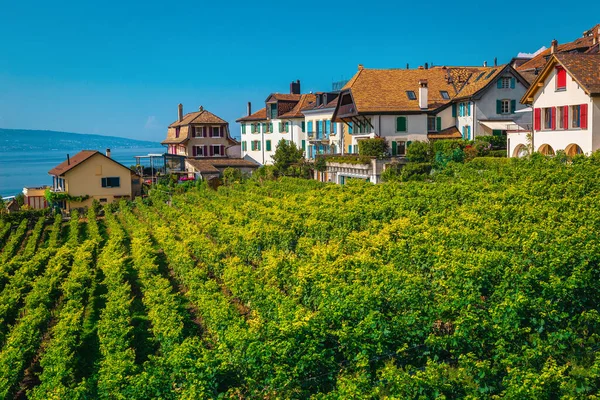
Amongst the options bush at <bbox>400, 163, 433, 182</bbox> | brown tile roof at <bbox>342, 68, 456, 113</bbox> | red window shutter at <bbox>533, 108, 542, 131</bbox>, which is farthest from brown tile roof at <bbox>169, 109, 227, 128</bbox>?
red window shutter at <bbox>533, 108, 542, 131</bbox>

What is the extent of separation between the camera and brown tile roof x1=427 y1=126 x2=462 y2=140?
49750 mm

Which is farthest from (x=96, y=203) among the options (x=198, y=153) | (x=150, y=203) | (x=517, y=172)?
(x=517, y=172)

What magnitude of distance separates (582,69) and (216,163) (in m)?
45.1

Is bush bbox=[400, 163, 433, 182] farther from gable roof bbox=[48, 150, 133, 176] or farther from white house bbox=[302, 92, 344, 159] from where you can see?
gable roof bbox=[48, 150, 133, 176]

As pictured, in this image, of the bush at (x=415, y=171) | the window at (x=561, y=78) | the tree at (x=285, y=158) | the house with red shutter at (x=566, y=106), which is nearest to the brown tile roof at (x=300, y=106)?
the tree at (x=285, y=158)

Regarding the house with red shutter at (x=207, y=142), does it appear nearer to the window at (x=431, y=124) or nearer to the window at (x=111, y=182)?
the window at (x=111, y=182)

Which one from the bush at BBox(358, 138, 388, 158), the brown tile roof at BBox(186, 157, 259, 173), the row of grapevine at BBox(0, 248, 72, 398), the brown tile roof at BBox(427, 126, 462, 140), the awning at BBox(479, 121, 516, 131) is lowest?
the row of grapevine at BBox(0, 248, 72, 398)

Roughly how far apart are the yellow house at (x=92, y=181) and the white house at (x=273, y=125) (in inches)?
587

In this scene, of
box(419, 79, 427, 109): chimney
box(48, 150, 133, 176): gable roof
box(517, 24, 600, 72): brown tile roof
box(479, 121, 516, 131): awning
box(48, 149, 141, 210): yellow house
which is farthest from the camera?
box(48, 149, 141, 210): yellow house

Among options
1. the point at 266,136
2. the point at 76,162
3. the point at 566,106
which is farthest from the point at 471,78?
the point at 76,162

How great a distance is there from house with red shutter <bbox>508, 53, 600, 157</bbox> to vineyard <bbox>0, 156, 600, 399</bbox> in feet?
9.55

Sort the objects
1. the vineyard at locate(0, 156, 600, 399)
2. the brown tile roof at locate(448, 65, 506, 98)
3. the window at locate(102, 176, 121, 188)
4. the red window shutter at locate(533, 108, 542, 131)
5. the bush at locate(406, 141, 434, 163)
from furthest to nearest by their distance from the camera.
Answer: the window at locate(102, 176, 121, 188), the brown tile roof at locate(448, 65, 506, 98), the bush at locate(406, 141, 434, 163), the red window shutter at locate(533, 108, 542, 131), the vineyard at locate(0, 156, 600, 399)

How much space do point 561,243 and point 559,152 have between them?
15698 millimetres

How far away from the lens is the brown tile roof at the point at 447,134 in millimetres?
49750
